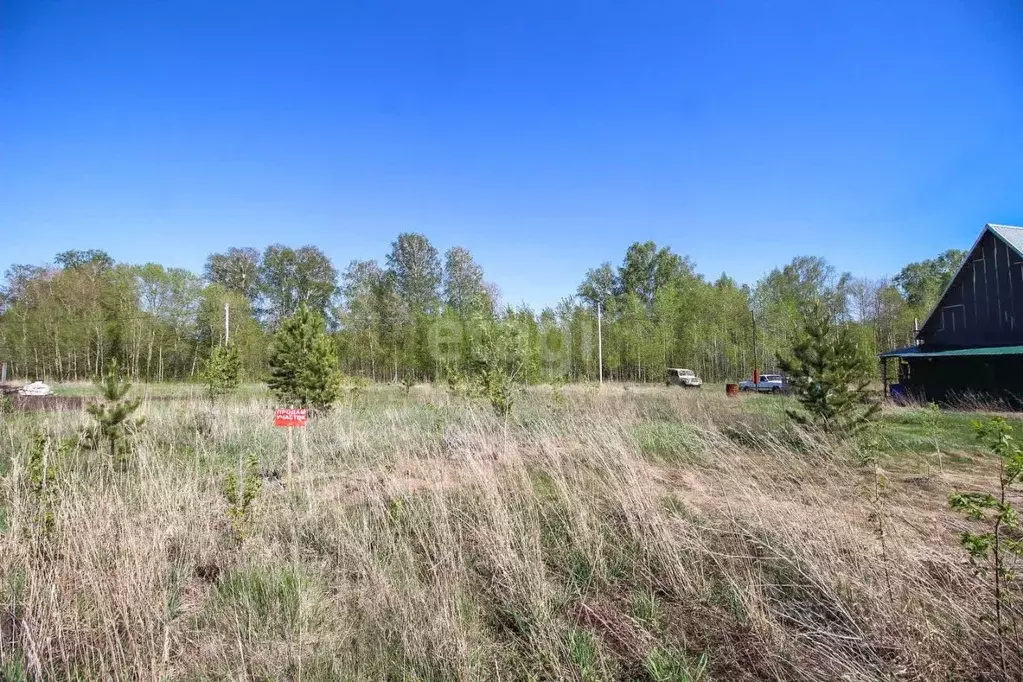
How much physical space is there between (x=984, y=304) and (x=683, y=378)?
1628cm

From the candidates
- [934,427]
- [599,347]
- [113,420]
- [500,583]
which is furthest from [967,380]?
[113,420]

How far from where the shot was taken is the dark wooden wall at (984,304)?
20250 mm

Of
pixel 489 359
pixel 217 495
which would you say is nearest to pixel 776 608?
pixel 217 495

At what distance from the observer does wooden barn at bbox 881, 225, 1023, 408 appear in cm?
1908

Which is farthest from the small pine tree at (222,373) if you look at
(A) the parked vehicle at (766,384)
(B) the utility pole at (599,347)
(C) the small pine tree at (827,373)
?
(A) the parked vehicle at (766,384)

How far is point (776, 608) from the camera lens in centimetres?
322

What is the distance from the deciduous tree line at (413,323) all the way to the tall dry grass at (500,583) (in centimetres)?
2139

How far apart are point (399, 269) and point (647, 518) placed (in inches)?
1794

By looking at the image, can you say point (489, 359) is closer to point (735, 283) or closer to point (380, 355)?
point (380, 355)

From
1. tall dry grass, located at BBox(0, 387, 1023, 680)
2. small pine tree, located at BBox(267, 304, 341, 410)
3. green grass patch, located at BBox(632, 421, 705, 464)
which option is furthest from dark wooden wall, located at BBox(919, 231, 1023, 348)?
small pine tree, located at BBox(267, 304, 341, 410)

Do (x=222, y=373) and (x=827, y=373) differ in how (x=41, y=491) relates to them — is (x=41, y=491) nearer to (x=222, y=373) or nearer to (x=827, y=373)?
(x=827, y=373)

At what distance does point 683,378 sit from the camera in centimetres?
3494

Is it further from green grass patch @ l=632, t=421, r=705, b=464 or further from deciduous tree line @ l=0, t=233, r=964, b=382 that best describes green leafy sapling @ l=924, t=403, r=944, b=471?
deciduous tree line @ l=0, t=233, r=964, b=382

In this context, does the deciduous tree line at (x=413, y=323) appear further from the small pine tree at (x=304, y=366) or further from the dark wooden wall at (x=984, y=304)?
the small pine tree at (x=304, y=366)
